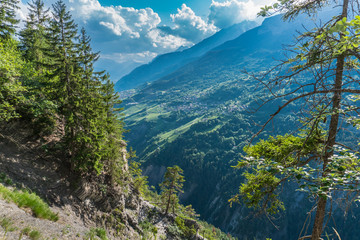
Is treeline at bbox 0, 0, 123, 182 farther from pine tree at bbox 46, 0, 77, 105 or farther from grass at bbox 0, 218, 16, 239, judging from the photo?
grass at bbox 0, 218, 16, 239

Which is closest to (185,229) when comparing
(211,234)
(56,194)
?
(56,194)

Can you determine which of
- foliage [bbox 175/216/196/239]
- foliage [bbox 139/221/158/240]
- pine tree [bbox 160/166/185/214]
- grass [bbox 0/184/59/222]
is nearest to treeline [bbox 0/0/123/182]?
grass [bbox 0/184/59/222]

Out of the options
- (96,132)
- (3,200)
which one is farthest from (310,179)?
(96,132)

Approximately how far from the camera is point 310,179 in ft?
11.4

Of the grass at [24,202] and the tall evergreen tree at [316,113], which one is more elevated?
the tall evergreen tree at [316,113]

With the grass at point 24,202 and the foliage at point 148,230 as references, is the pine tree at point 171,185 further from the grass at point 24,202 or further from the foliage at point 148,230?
the grass at point 24,202

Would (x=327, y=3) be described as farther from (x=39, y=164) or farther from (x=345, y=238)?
(x=345, y=238)

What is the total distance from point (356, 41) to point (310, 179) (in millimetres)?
2528

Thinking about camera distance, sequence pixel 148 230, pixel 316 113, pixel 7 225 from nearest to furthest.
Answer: pixel 316 113 → pixel 7 225 → pixel 148 230

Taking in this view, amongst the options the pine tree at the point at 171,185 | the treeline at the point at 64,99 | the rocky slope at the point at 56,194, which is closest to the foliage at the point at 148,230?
the rocky slope at the point at 56,194

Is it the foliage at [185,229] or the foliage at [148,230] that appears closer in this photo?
the foliage at [148,230]

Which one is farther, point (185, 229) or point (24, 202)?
point (185, 229)

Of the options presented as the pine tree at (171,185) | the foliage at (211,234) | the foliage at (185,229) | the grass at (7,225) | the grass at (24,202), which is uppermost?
the grass at (7,225)

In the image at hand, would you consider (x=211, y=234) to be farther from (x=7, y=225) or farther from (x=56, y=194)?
(x=7, y=225)
